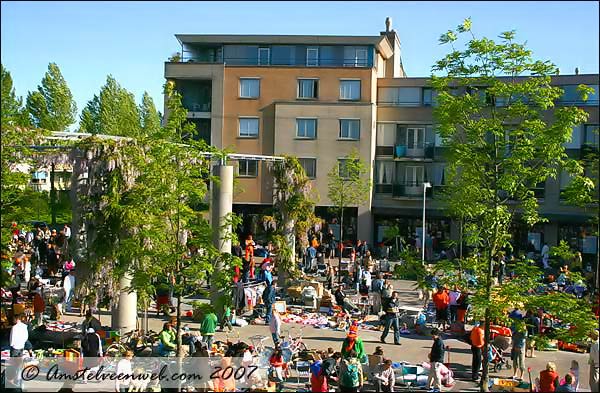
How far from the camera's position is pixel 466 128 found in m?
15.4

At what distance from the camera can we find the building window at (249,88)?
44.9 meters

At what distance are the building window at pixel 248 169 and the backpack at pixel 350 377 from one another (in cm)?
3094

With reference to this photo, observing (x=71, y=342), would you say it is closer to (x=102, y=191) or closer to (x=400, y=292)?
(x=102, y=191)

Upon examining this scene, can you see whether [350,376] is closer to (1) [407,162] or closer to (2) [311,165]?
(2) [311,165]

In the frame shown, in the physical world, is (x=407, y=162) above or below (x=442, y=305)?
above

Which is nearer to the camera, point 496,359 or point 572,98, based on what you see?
point 496,359

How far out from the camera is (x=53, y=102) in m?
62.0

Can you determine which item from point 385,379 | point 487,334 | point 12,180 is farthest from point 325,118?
point 487,334

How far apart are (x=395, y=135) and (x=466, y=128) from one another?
29465mm

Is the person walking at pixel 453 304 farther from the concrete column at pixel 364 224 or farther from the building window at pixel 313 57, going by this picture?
the building window at pixel 313 57

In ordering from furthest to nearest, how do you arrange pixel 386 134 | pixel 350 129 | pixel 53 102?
1. pixel 53 102
2. pixel 386 134
3. pixel 350 129

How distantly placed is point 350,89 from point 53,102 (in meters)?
30.7

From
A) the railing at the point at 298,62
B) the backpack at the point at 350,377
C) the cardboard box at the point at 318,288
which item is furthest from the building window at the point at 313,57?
the backpack at the point at 350,377

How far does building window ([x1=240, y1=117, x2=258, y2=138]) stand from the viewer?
45.1 meters
